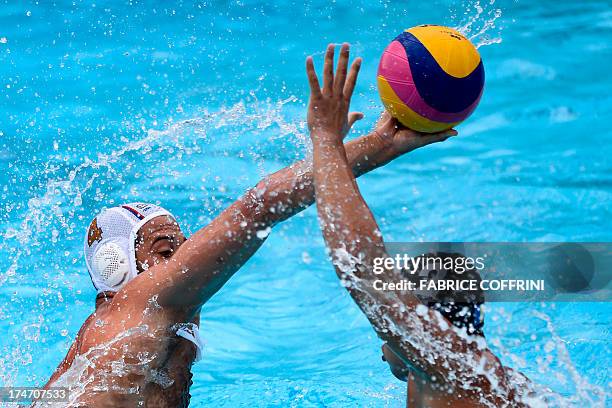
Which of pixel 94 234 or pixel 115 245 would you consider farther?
pixel 94 234

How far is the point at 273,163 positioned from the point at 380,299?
16.1 ft

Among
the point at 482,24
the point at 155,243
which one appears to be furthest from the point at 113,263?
the point at 482,24

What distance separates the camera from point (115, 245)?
10.3 feet

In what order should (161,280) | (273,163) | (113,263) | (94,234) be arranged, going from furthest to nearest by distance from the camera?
(273,163) → (94,234) → (113,263) → (161,280)

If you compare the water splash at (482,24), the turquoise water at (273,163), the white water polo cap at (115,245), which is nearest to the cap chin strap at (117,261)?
the white water polo cap at (115,245)

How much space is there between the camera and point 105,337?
2.97 metres

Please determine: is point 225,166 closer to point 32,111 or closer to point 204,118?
point 204,118

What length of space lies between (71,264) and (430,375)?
182 inches

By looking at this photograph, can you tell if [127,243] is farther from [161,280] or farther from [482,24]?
[482,24]

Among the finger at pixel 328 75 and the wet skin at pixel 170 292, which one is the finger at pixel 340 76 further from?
the wet skin at pixel 170 292

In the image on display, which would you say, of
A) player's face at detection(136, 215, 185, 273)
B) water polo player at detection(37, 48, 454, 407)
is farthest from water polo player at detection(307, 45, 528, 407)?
player's face at detection(136, 215, 185, 273)

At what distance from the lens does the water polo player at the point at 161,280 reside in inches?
113

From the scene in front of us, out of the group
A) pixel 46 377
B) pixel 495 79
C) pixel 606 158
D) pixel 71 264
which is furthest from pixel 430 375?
pixel 495 79

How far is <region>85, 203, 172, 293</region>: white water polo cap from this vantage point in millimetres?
3141
